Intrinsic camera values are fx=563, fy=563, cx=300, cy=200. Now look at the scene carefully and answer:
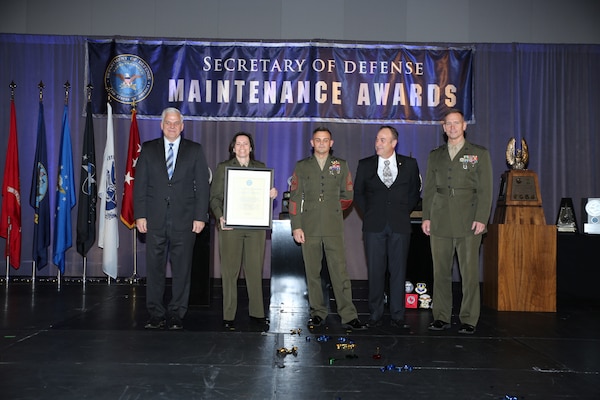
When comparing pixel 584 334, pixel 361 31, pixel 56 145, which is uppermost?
pixel 361 31

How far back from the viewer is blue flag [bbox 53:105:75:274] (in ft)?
23.7

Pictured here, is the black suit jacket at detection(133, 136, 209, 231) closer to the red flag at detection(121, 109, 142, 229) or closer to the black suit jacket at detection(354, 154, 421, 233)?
the black suit jacket at detection(354, 154, 421, 233)

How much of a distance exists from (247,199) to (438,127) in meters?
4.30

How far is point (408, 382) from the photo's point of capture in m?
3.08

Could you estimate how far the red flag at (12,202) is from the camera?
7.17 m

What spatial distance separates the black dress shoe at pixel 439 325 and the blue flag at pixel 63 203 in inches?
192

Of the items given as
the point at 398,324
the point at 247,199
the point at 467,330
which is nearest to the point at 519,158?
the point at 467,330

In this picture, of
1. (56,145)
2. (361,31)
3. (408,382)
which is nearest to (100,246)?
(56,145)

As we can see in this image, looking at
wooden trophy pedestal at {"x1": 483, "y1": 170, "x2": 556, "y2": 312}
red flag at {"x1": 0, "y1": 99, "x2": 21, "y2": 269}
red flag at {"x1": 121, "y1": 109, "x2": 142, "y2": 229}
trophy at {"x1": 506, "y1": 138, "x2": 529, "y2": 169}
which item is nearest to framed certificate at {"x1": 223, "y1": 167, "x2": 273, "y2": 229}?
wooden trophy pedestal at {"x1": 483, "y1": 170, "x2": 556, "y2": 312}

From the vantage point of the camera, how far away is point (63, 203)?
→ 286 inches

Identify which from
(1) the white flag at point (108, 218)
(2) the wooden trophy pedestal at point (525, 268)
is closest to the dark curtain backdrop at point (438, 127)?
(1) the white flag at point (108, 218)

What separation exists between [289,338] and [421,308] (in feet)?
6.59

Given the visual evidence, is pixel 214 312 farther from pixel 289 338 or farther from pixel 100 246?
pixel 100 246

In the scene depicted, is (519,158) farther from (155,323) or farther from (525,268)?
(155,323)
